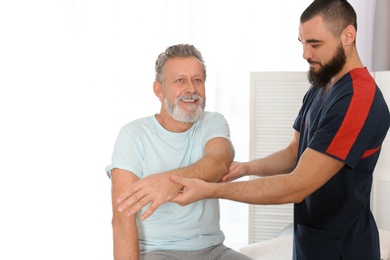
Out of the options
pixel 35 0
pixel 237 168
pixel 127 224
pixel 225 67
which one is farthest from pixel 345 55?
pixel 35 0

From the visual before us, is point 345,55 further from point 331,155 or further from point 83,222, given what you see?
point 83,222

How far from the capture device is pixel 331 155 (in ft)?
6.00


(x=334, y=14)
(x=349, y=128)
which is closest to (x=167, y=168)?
(x=349, y=128)

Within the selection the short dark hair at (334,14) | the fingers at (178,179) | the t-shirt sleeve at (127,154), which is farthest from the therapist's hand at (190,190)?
the short dark hair at (334,14)

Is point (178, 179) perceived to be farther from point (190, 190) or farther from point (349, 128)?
point (349, 128)

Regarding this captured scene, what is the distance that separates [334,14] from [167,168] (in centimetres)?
75

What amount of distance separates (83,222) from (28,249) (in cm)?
37

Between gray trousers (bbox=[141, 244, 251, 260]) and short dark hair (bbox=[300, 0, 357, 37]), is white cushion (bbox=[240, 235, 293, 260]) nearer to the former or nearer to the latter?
gray trousers (bbox=[141, 244, 251, 260])

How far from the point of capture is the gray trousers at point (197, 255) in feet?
6.48

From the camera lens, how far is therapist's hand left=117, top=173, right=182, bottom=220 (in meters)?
1.71

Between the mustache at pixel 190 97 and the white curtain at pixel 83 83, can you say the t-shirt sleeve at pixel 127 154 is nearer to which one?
the mustache at pixel 190 97

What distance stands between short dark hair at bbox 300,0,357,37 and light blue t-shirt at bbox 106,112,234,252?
0.53 metres

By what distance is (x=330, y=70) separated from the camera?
6.49 feet

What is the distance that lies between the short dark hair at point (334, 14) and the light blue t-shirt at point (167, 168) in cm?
53
